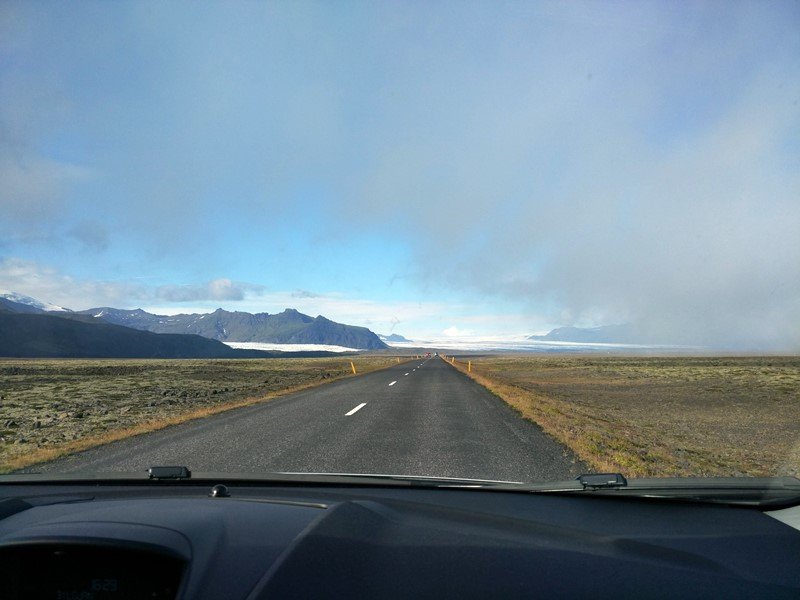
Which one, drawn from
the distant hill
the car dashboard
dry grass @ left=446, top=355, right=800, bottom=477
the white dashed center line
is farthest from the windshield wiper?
the distant hill

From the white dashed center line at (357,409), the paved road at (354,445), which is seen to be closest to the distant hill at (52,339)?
the white dashed center line at (357,409)

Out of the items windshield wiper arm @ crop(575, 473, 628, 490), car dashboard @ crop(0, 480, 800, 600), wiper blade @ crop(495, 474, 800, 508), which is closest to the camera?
car dashboard @ crop(0, 480, 800, 600)

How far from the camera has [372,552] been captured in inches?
84.6

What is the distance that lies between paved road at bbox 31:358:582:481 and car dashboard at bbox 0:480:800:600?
12.6ft

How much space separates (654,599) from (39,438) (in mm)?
13650

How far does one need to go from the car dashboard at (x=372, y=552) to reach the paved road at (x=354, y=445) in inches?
151

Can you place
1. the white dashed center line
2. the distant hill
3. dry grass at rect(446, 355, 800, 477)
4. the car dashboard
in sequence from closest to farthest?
1. the car dashboard
2. dry grass at rect(446, 355, 800, 477)
3. the white dashed center line
4. the distant hill

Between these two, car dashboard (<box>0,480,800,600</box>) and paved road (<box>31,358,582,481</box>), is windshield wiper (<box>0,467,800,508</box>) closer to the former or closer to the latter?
car dashboard (<box>0,480,800,600</box>)

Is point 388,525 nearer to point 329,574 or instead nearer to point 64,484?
point 329,574

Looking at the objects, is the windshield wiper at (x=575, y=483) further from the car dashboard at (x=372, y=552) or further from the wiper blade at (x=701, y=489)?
the car dashboard at (x=372, y=552)

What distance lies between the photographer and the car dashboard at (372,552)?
1.94 meters

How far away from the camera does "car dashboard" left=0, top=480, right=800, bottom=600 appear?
6.35ft

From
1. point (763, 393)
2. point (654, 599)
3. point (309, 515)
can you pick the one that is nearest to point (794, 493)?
point (654, 599)

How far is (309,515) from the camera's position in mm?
2795
